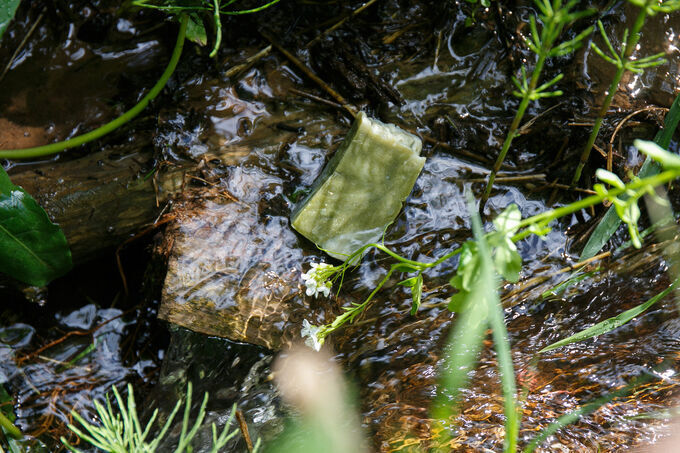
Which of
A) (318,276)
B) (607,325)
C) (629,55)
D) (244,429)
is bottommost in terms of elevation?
(244,429)

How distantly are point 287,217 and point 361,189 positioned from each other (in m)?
0.29

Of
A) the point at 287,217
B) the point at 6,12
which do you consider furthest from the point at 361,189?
the point at 6,12

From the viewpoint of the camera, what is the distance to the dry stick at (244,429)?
1668 mm

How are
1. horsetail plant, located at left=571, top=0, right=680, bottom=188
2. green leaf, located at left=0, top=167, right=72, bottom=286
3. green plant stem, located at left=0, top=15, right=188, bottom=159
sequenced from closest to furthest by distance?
horsetail plant, located at left=571, top=0, right=680, bottom=188, green leaf, located at left=0, top=167, right=72, bottom=286, green plant stem, located at left=0, top=15, right=188, bottom=159

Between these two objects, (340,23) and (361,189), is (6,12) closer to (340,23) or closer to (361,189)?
(340,23)

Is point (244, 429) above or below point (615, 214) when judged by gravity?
below

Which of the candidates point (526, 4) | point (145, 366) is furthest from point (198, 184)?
point (526, 4)

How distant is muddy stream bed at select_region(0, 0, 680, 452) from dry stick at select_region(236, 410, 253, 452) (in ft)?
0.08

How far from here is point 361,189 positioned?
1.90 metres

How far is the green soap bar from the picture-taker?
1.87 m

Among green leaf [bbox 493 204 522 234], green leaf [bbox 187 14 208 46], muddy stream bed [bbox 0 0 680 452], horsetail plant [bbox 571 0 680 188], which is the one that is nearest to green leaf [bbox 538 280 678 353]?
muddy stream bed [bbox 0 0 680 452]

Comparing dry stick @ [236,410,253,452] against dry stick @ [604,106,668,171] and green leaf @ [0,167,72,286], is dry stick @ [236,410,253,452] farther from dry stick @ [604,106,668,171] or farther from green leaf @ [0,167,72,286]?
dry stick @ [604,106,668,171]

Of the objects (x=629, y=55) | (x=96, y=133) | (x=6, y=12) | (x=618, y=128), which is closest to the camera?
(x=629, y=55)

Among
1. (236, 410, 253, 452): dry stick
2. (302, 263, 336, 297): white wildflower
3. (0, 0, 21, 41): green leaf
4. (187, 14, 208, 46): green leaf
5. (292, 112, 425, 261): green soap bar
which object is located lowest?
(236, 410, 253, 452): dry stick
